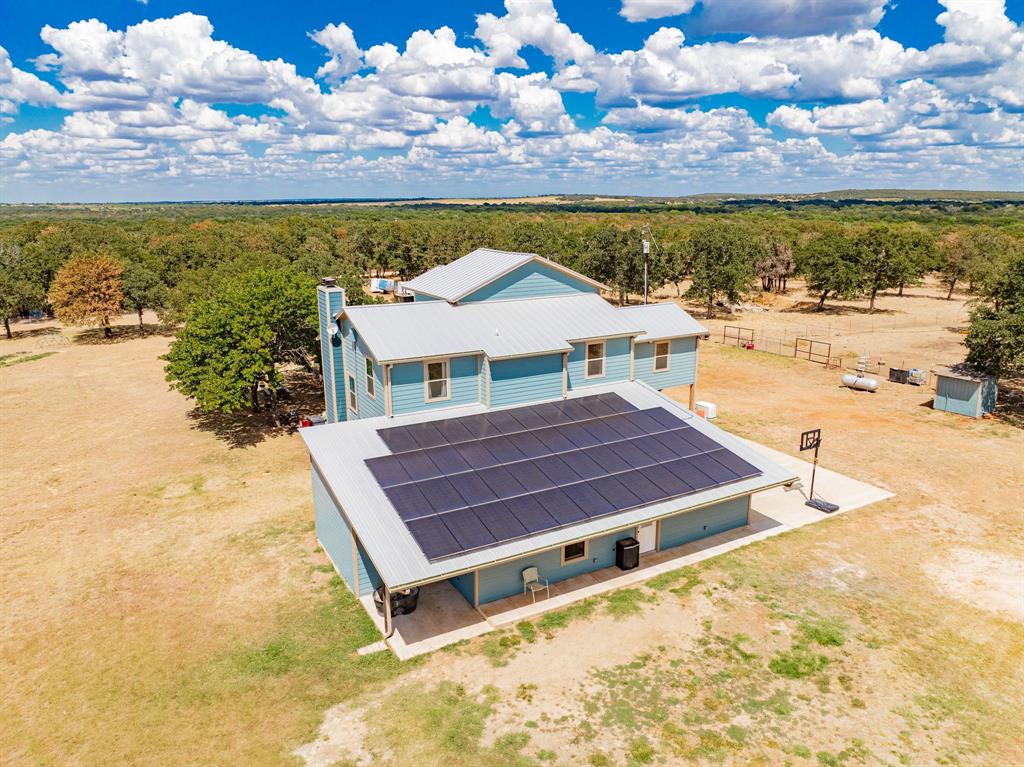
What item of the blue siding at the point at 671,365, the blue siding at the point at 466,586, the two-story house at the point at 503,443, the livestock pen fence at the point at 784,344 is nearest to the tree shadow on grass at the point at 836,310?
the livestock pen fence at the point at 784,344

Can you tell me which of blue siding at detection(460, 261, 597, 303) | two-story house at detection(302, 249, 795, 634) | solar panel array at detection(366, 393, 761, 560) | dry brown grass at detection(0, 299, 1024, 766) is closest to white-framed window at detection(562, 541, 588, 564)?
two-story house at detection(302, 249, 795, 634)

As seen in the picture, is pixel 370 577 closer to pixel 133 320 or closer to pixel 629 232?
pixel 629 232

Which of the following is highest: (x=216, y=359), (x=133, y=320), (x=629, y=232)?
(x=629, y=232)

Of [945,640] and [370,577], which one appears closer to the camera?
[945,640]

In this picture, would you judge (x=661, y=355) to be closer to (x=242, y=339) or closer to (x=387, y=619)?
(x=387, y=619)

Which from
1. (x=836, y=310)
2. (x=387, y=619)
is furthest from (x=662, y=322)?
(x=836, y=310)

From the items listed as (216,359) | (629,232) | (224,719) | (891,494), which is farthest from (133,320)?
(891,494)
